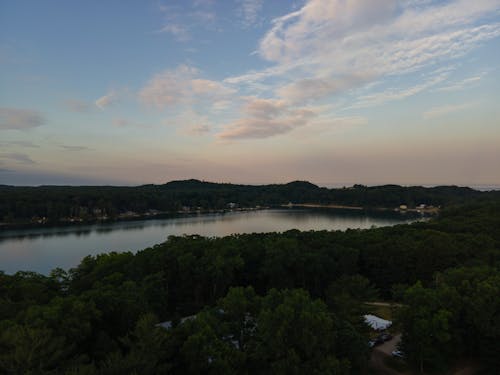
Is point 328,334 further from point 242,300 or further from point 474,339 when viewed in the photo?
point 474,339

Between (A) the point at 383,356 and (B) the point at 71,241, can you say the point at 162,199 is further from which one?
(A) the point at 383,356

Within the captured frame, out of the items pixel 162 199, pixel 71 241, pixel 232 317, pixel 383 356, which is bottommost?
pixel 383 356

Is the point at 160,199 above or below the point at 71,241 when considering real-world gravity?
above

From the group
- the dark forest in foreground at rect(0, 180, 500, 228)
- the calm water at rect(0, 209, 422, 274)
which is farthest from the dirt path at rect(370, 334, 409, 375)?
the dark forest in foreground at rect(0, 180, 500, 228)

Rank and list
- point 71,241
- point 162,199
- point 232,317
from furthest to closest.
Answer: point 162,199, point 71,241, point 232,317

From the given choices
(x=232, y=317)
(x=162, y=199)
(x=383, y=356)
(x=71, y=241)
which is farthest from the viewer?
(x=162, y=199)

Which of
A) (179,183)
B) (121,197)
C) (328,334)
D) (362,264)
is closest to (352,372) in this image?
(328,334)

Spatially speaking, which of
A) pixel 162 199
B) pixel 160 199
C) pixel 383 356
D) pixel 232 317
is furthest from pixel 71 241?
pixel 162 199

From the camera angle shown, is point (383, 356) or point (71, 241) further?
point (71, 241)
